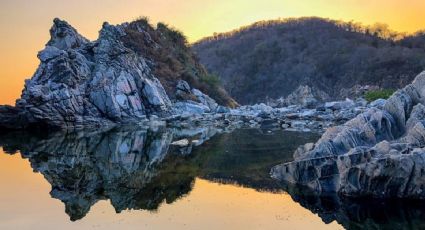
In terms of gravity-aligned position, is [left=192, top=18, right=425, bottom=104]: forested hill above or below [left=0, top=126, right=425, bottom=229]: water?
above

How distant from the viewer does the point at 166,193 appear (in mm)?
20547

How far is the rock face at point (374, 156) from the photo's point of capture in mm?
Result: 17516

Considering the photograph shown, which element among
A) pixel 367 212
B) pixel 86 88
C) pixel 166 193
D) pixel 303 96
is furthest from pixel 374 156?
pixel 303 96

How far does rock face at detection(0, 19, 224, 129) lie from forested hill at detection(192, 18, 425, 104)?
48.2m

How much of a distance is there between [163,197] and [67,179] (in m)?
6.23

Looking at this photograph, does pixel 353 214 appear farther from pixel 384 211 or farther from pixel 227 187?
pixel 227 187

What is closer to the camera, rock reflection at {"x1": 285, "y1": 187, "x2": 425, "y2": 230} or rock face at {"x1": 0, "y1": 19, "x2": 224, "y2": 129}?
rock reflection at {"x1": 285, "y1": 187, "x2": 425, "y2": 230}

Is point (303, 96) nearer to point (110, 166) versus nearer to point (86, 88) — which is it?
point (86, 88)

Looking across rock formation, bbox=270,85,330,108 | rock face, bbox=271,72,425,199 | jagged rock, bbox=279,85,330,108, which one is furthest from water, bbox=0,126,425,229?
jagged rock, bbox=279,85,330,108

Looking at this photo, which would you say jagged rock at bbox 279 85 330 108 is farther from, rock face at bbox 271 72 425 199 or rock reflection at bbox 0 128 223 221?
rock face at bbox 271 72 425 199

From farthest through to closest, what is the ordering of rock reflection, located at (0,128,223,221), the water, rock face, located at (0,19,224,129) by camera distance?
rock face, located at (0,19,224,129) → rock reflection, located at (0,128,223,221) → the water

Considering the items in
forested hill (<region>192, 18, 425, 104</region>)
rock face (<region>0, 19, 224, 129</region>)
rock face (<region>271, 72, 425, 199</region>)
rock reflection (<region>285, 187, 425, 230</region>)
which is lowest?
rock reflection (<region>285, 187, 425, 230</region>)

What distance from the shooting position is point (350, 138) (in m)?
21.2

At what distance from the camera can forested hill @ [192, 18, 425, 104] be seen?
103 metres
